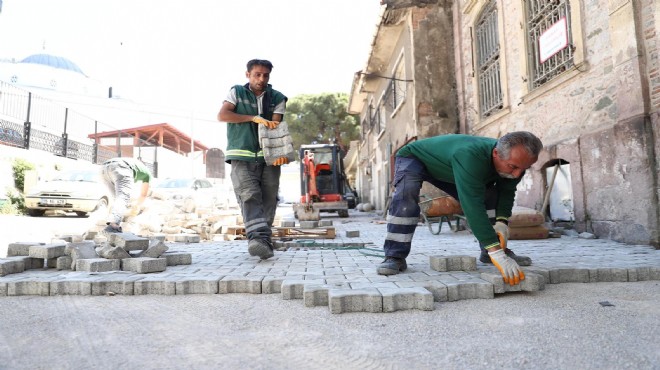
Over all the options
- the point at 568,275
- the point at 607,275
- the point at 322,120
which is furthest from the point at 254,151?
the point at 322,120

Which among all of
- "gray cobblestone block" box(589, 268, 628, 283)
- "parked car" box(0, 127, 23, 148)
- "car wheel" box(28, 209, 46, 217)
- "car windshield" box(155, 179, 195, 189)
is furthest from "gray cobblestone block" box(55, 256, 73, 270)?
"parked car" box(0, 127, 23, 148)

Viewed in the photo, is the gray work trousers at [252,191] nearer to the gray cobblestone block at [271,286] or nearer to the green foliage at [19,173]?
the gray cobblestone block at [271,286]

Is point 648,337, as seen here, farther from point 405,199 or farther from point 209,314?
point 209,314

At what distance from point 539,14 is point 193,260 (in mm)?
5991

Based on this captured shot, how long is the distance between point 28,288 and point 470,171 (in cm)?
302

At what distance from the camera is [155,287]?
8.92ft

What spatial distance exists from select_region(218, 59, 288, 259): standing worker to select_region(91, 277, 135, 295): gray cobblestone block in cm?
123

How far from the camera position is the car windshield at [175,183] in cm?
1386

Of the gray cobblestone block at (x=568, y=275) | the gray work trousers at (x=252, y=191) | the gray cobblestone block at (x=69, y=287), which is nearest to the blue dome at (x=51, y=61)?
the gray work trousers at (x=252, y=191)

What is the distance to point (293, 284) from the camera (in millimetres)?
2557

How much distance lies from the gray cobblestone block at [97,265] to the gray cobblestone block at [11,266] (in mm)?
421

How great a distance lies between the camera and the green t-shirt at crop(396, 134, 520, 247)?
262cm

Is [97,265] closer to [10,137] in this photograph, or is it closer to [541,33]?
[541,33]

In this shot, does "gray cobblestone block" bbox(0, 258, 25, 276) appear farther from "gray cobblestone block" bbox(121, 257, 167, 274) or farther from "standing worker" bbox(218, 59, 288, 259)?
"standing worker" bbox(218, 59, 288, 259)
